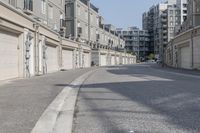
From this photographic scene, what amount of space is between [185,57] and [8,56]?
3866cm

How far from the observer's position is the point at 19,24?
29.8 meters

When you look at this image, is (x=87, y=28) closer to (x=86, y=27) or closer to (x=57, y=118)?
(x=86, y=27)

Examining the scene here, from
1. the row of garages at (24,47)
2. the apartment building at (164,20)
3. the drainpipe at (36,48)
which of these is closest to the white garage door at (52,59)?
the row of garages at (24,47)

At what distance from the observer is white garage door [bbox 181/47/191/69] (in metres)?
58.7

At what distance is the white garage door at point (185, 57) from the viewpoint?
5873 cm

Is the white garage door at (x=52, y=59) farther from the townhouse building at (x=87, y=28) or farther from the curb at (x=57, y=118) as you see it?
the curb at (x=57, y=118)

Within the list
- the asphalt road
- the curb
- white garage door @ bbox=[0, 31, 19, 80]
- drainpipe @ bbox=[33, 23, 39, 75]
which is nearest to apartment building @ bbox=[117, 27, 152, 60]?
drainpipe @ bbox=[33, 23, 39, 75]

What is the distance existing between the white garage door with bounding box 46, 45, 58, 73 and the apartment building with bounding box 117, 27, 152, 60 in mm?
140582

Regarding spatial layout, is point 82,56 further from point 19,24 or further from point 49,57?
point 19,24

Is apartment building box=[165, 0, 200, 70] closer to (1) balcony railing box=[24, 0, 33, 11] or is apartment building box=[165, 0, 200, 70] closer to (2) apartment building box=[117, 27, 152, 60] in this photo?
(1) balcony railing box=[24, 0, 33, 11]

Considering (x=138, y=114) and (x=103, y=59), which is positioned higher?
(x=103, y=59)

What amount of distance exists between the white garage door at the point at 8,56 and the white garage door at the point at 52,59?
1519 cm

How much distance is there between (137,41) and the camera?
636 feet

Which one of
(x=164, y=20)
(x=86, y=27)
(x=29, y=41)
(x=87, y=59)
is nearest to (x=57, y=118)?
(x=29, y=41)
